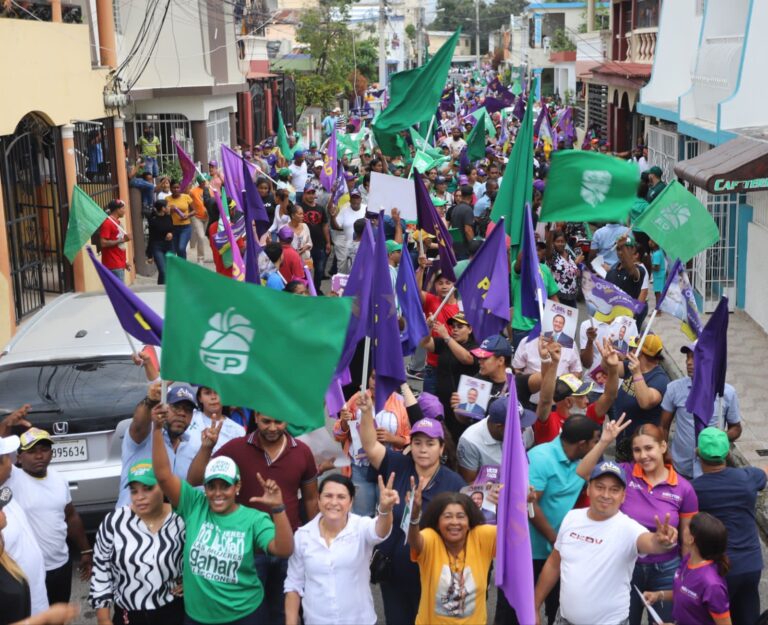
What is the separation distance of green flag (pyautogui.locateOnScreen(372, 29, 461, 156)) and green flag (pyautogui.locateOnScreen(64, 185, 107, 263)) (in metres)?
5.94

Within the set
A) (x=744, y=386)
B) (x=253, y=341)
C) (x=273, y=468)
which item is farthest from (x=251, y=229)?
(x=744, y=386)

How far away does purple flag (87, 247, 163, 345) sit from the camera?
665 centimetres

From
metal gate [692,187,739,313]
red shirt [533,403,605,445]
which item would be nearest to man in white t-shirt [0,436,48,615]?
red shirt [533,403,605,445]

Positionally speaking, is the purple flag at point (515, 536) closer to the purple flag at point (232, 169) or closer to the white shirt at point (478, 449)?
the white shirt at point (478, 449)

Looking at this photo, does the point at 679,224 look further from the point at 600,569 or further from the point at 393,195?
the point at 600,569

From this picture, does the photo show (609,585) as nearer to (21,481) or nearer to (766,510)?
(21,481)

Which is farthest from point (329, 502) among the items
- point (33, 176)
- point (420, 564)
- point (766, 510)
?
point (33, 176)

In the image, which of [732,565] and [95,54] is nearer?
[732,565]

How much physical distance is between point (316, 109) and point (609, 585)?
44.2 m

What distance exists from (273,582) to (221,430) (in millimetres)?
1066

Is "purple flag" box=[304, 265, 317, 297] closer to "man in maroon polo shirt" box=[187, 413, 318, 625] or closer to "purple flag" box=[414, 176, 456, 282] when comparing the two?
"purple flag" box=[414, 176, 456, 282]

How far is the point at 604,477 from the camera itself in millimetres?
5352

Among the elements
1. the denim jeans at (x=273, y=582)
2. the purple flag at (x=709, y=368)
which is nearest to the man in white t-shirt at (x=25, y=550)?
the denim jeans at (x=273, y=582)

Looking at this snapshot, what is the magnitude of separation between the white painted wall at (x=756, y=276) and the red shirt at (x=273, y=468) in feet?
32.7
